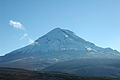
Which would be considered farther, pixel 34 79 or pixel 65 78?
pixel 65 78

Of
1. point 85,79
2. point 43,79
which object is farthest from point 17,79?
point 85,79

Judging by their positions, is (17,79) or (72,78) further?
(72,78)

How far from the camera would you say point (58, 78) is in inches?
6137

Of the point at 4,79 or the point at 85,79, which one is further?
the point at 85,79

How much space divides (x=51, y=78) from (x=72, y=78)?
43.6ft

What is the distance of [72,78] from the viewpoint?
157875 millimetres

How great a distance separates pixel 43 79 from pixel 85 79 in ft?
85.8

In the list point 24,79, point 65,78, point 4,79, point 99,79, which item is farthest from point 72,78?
point 4,79

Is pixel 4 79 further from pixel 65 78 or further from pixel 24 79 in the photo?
pixel 65 78

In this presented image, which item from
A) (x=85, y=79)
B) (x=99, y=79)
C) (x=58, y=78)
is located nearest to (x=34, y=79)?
(x=58, y=78)

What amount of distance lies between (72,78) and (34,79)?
2517cm

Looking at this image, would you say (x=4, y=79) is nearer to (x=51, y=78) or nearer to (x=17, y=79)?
(x=17, y=79)

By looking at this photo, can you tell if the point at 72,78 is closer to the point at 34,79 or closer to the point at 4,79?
the point at 34,79

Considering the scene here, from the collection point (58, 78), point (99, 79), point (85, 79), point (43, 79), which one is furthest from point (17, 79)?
point (99, 79)
